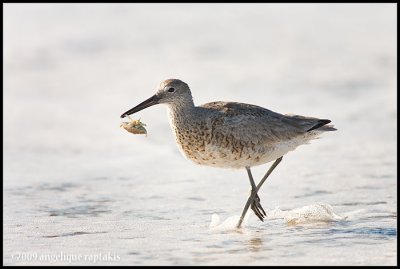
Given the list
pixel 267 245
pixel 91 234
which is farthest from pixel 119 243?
pixel 267 245

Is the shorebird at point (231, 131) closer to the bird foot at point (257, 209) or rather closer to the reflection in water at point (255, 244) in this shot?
the bird foot at point (257, 209)

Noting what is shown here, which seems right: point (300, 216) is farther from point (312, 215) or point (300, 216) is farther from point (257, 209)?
point (257, 209)

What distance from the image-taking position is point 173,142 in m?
12.8

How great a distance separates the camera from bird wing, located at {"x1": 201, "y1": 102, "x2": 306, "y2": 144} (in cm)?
879

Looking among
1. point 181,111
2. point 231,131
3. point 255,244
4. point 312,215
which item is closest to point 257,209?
point 312,215

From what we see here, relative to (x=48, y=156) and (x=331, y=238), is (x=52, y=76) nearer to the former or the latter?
(x=48, y=156)

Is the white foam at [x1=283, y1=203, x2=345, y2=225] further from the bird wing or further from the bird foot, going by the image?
the bird wing

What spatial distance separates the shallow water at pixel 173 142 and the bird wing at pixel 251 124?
80 centimetres

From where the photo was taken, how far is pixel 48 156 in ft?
39.7

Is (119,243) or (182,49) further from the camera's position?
(182,49)

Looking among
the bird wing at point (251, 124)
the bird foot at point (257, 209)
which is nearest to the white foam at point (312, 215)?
the bird foot at point (257, 209)

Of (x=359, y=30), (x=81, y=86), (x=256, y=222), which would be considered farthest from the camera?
(x=359, y=30)

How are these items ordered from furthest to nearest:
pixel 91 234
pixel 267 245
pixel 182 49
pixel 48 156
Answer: pixel 182 49
pixel 48 156
pixel 91 234
pixel 267 245

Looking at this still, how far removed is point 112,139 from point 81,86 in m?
3.93
